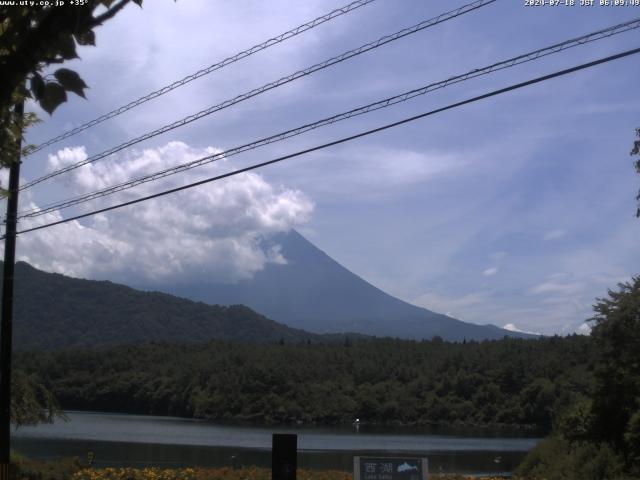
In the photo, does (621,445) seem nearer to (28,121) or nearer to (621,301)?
(621,301)

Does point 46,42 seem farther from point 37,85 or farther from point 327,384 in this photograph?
point 327,384

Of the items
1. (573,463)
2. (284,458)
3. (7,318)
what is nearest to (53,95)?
(284,458)

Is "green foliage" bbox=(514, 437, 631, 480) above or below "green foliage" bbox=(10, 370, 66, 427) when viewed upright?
below

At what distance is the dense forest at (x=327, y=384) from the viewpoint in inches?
3393

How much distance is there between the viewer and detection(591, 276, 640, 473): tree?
21047mm

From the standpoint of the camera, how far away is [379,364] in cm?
10275

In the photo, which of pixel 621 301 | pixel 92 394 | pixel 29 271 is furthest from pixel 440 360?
pixel 29 271

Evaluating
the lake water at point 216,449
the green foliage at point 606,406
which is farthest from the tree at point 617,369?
the lake water at point 216,449

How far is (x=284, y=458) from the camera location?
10.6 m

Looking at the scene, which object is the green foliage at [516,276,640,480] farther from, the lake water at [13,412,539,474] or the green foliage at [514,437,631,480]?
the lake water at [13,412,539,474]

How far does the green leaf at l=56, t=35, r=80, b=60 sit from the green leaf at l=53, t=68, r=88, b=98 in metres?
0.08

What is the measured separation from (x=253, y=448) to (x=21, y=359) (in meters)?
49.9

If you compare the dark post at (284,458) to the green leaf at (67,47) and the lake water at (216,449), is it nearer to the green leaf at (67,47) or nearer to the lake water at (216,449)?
the green leaf at (67,47)

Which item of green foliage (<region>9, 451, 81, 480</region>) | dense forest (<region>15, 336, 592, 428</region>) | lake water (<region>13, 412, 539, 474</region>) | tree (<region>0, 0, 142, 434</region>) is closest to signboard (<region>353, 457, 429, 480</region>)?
tree (<region>0, 0, 142, 434</region>)
